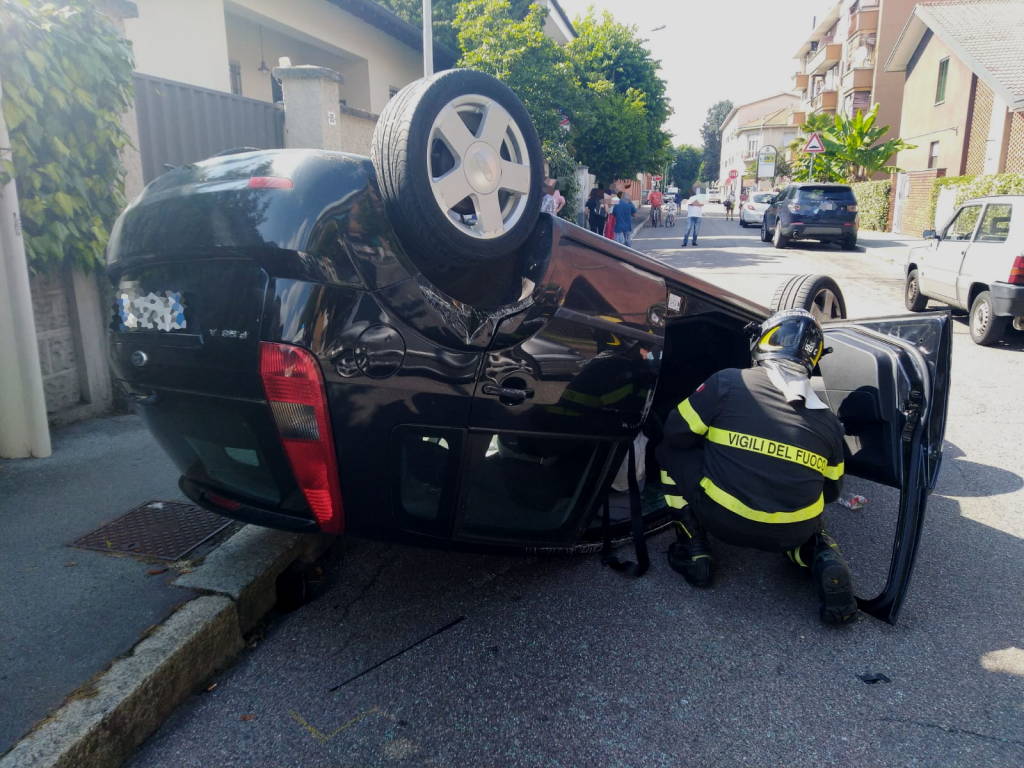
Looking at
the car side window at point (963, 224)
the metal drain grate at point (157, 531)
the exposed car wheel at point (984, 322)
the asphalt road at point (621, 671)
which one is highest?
the car side window at point (963, 224)

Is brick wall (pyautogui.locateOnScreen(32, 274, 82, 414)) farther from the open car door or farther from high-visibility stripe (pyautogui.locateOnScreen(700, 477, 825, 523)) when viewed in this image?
the open car door

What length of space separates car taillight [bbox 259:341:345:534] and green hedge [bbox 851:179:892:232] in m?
29.1

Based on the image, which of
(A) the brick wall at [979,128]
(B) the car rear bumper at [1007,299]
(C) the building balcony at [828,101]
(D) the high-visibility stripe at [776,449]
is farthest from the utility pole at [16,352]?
(C) the building balcony at [828,101]

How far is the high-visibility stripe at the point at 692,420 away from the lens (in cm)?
334

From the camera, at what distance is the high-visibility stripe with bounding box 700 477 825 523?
10.4ft

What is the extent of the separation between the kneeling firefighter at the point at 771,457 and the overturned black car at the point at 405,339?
0.24m

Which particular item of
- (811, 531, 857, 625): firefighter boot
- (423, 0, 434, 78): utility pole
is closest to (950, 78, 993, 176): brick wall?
(423, 0, 434, 78): utility pole

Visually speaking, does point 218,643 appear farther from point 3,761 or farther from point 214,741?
point 3,761

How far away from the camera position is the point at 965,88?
2589 cm

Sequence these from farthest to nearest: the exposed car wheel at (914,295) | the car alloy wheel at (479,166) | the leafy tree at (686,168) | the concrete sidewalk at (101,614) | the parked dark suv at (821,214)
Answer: the leafy tree at (686,168) → the parked dark suv at (821,214) → the exposed car wheel at (914,295) → the car alloy wheel at (479,166) → the concrete sidewalk at (101,614)

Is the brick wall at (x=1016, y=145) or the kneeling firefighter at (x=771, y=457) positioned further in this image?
the brick wall at (x=1016, y=145)

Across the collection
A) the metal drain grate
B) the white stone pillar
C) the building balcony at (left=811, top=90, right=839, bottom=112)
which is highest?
the building balcony at (left=811, top=90, right=839, bottom=112)

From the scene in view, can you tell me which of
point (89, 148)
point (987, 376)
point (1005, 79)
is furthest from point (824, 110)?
point (89, 148)

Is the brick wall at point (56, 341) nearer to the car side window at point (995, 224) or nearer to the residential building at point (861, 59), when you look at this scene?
the car side window at point (995, 224)
